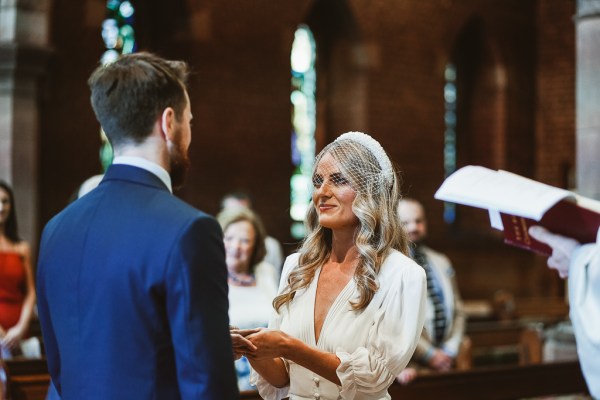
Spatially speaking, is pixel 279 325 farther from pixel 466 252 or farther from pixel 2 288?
pixel 466 252

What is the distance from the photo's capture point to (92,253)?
2.22 meters

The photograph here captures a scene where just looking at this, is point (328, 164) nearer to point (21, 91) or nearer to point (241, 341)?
point (241, 341)

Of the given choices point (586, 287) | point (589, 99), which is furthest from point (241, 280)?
point (589, 99)

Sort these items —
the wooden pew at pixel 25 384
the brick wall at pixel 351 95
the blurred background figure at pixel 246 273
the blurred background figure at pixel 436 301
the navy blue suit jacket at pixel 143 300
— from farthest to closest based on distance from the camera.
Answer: the brick wall at pixel 351 95 → the blurred background figure at pixel 436 301 → the blurred background figure at pixel 246 273 → the wooden pew at pixel 25 384 → the navy blue suit jacket at pixel 143 300

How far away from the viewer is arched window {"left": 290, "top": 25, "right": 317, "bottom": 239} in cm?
1273

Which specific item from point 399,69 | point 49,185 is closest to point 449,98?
point 399,69

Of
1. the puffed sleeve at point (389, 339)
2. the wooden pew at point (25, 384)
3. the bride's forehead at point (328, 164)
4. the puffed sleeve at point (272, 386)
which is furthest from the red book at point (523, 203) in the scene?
the wooden pew at point (25, 384)

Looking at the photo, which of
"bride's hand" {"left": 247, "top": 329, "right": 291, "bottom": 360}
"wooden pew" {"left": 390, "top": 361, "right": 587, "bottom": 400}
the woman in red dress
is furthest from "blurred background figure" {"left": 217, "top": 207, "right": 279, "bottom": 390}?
"bride's hand" {"left": 247, "top": 329, "right": 291, "bottom": 360}

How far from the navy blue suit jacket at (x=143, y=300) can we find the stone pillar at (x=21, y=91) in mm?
6161

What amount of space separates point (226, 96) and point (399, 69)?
10.1ft

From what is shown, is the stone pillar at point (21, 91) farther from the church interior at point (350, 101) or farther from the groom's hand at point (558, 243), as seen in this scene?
the groom's hand at point (558, 243)

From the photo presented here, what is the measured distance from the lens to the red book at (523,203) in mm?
2197

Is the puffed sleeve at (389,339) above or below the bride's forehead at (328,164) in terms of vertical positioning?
below

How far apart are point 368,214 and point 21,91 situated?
19.6 ft
